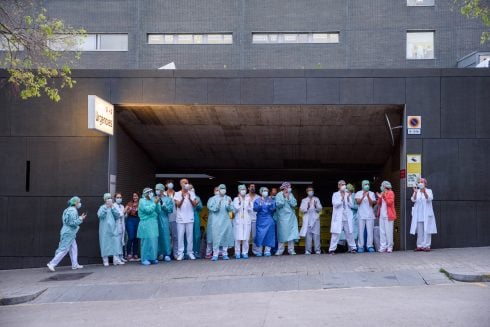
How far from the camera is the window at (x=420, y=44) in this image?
29.6m

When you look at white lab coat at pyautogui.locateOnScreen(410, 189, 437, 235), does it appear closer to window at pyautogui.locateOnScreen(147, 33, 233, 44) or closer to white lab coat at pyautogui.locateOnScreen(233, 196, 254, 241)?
white lab coat at pyautogui.locateOnScreen(233, 196, 254, 241)

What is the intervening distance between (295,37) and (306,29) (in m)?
0.63

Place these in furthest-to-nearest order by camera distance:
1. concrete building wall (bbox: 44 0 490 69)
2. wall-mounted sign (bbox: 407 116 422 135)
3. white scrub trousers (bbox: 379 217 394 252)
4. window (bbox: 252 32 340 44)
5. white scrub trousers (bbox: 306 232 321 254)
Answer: window (bbox: 252 32 340 44)
concrete building wall (bbox: 44 0 490 69)
wall-mounted sign (bbox: 407 116 422 135)
white scrub trousers (bbox: 306 232 321 254)
white scrub trousers (bbox: 379 217 394 252)

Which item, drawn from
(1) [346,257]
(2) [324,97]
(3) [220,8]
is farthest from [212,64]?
(1) [346,257]

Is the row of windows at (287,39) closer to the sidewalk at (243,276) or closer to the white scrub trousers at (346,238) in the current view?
the white scrub trousers at (346,238)

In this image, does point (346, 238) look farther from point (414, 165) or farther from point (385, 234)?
point (414, 165)

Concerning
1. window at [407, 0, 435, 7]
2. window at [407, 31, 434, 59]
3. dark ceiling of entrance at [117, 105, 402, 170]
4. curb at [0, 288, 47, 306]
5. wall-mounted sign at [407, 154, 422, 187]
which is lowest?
curb at [0, 288, 47, 306]

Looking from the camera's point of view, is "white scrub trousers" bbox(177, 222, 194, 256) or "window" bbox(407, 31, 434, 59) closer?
"white scrub trousers" bbox(177, 222, 194, 256)

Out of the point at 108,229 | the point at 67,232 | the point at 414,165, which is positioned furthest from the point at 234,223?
the point at 414,165

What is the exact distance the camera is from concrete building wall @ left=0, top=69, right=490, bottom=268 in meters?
15.3

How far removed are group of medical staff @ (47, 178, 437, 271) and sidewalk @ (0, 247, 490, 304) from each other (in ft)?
2.08

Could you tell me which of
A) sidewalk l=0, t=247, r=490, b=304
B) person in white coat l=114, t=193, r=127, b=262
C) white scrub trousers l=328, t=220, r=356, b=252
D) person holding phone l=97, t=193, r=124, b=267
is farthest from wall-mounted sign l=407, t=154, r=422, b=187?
person holding phone l=97, t=193, r=124, b=267

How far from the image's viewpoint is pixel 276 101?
52.5ft

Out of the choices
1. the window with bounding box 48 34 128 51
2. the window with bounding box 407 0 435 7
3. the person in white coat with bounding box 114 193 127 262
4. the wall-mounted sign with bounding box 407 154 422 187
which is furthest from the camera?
the window with bounding box 48 34 128 51
